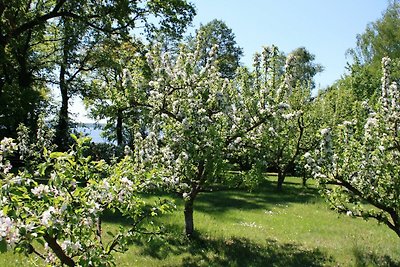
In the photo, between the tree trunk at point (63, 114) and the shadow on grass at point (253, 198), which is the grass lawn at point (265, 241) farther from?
the tree trunk at point (63, 114)

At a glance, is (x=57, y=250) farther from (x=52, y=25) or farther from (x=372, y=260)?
(x=52, y=25)

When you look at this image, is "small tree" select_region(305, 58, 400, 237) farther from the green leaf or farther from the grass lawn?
the green leaf

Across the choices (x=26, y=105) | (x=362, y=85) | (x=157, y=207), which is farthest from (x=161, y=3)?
(x=362, y=85)

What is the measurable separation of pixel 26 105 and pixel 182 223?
55.0 ft

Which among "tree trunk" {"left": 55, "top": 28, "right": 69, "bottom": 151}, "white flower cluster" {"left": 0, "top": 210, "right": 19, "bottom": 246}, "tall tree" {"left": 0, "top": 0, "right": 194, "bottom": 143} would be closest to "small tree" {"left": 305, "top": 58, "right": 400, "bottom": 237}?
"white flower cluster" {"left": 0, "top": 210, "right": 19, "bottom": 246}

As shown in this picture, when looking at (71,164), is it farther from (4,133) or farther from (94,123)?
(94,123)

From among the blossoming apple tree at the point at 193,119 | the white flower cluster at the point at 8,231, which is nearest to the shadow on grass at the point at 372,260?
the blossoming apple tree at the point at 193,119

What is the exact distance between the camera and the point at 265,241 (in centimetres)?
1399

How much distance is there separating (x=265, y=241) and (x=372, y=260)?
138 inches

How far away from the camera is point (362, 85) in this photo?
45.0 metres

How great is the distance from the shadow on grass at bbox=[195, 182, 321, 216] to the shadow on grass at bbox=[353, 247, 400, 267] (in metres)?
7.37

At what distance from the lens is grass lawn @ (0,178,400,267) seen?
37.9 ft

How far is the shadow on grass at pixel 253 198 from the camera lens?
66.0 ft

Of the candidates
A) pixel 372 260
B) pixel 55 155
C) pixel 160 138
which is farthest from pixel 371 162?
pixel 55 155
